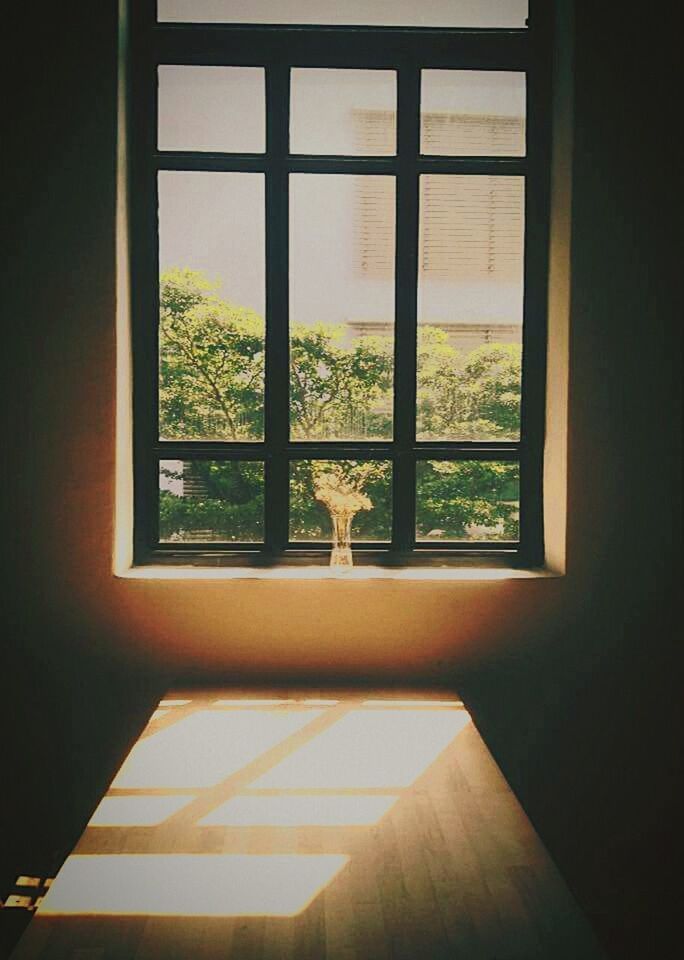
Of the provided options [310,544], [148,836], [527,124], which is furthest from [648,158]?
[148,836]

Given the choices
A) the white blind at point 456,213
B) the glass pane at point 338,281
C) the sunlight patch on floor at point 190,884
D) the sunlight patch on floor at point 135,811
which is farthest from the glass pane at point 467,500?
the sunlight patch on floor at point 190,884

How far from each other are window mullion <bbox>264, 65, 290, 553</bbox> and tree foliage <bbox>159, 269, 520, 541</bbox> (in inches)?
1.6

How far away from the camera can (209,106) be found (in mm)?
3426

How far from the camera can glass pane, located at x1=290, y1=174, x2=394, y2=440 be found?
11.4 feet

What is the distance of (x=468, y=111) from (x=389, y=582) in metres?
1.87

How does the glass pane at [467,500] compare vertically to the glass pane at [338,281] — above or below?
below

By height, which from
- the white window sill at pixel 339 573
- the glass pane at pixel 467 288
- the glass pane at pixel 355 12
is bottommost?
the white window sill at pixel 339 573

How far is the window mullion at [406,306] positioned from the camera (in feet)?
11.3

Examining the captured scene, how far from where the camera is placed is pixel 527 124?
3.47 m

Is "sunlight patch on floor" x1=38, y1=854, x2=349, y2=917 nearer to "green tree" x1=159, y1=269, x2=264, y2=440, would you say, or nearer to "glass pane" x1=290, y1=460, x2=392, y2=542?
"glass pane" x1=290, y1=460, x2=392, y2=542

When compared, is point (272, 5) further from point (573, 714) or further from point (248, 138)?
point (573, 714)

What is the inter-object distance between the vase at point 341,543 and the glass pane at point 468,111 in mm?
1478

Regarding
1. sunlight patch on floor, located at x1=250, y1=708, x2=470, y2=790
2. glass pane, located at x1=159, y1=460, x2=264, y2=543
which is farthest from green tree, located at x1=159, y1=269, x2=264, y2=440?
sunlight patch on floor, located at x1=250, y1=708, x2=470, y2=790

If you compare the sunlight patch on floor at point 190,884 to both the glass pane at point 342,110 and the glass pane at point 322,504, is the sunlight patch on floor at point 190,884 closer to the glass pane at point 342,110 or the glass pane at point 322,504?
the glass pane at point 322,504
